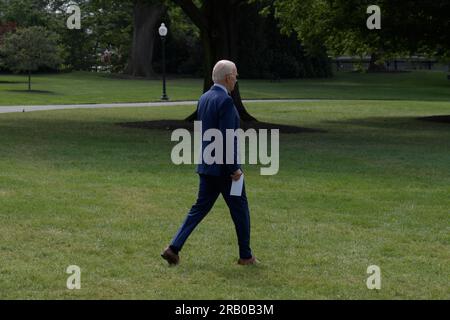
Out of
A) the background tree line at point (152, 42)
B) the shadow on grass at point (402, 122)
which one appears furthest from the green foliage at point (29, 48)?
the shadow on grass at point (402, 122)

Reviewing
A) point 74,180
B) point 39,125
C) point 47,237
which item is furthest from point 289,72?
point 47,237

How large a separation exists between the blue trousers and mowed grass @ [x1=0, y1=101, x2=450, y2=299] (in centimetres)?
25

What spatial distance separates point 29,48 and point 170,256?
133 feet

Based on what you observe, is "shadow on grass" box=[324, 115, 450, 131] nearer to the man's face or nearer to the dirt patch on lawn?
the dirt patch on lawn

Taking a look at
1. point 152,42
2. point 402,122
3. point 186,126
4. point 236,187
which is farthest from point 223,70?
point 152,42

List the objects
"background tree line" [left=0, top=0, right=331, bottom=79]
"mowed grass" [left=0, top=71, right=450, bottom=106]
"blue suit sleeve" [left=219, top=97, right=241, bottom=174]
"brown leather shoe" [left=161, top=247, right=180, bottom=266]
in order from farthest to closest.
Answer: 1. "background tree line" [left=0, top=0, right=331, bottom=79]
2. "mowed grass" [left=0, top=71, right=450, bottom=106]
3. "brown leather shoe" [left=161, top=247, right=180, bottom=266]
4. "blue suit sleeve" [left=219, top=97, right=241, bottom=174]

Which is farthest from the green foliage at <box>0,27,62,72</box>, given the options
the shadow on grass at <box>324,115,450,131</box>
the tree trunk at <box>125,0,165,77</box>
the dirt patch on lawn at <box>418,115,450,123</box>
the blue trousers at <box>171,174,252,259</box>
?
the blue trousers at <box>171,174,252,259</box>

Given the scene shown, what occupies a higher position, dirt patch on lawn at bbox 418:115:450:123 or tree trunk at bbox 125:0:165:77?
tree trunk at bbox 125:0:165:77

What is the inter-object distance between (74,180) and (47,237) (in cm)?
412

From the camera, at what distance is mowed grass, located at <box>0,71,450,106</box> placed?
41.2 metres

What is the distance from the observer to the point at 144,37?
60.2 meters

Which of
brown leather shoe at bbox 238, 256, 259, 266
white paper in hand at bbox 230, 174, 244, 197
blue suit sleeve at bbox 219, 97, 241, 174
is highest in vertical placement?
blue suit sleeve at bbox 219, 97, 241, 174

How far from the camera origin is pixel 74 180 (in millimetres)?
13211

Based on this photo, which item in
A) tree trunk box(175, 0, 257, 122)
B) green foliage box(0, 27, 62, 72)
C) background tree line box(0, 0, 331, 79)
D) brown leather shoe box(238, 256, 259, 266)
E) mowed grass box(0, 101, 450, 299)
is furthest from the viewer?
background tree line box(0, 0, 331, 79)
